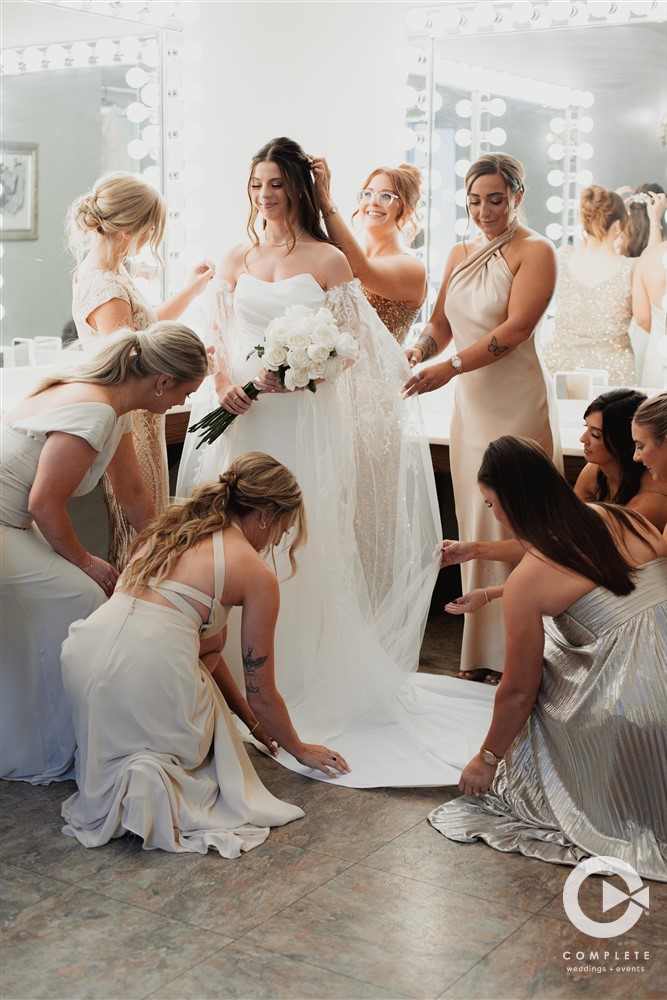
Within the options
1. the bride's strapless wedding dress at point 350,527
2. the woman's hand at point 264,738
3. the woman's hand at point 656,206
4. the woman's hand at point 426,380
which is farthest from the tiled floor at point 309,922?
the woman's hand at point 656,206

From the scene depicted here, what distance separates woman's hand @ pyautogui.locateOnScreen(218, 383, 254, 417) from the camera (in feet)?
10.9

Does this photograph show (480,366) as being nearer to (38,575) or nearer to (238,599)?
(238,599)

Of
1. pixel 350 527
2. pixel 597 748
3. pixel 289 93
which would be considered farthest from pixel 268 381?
pixel 289 93

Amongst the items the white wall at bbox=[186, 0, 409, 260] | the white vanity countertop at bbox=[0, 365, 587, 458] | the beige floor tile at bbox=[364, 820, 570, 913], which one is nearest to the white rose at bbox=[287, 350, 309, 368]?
the white vanity countertop at bbox=[0, 365, 587, 458]

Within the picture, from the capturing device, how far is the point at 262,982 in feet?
6.65

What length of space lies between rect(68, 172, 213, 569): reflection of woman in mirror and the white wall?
147cm

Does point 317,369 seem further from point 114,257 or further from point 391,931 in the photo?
point 391,931

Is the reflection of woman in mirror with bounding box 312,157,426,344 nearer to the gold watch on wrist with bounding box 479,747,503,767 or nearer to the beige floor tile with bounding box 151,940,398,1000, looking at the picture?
the gold watch on wrist with bounding box 479,747,503,767

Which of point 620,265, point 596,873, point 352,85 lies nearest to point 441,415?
point 620,265

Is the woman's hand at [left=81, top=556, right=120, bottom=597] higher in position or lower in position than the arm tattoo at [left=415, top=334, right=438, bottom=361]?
lower

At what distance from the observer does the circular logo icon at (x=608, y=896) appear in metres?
2.21

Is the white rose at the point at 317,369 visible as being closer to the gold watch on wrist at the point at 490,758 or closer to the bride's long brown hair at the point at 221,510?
the bride's long brown hair at the point at 221,510

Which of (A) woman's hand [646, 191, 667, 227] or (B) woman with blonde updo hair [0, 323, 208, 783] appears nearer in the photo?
(B) woman with blonde updo hair [0, 323, 208, 783]

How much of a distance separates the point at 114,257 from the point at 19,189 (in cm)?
83
